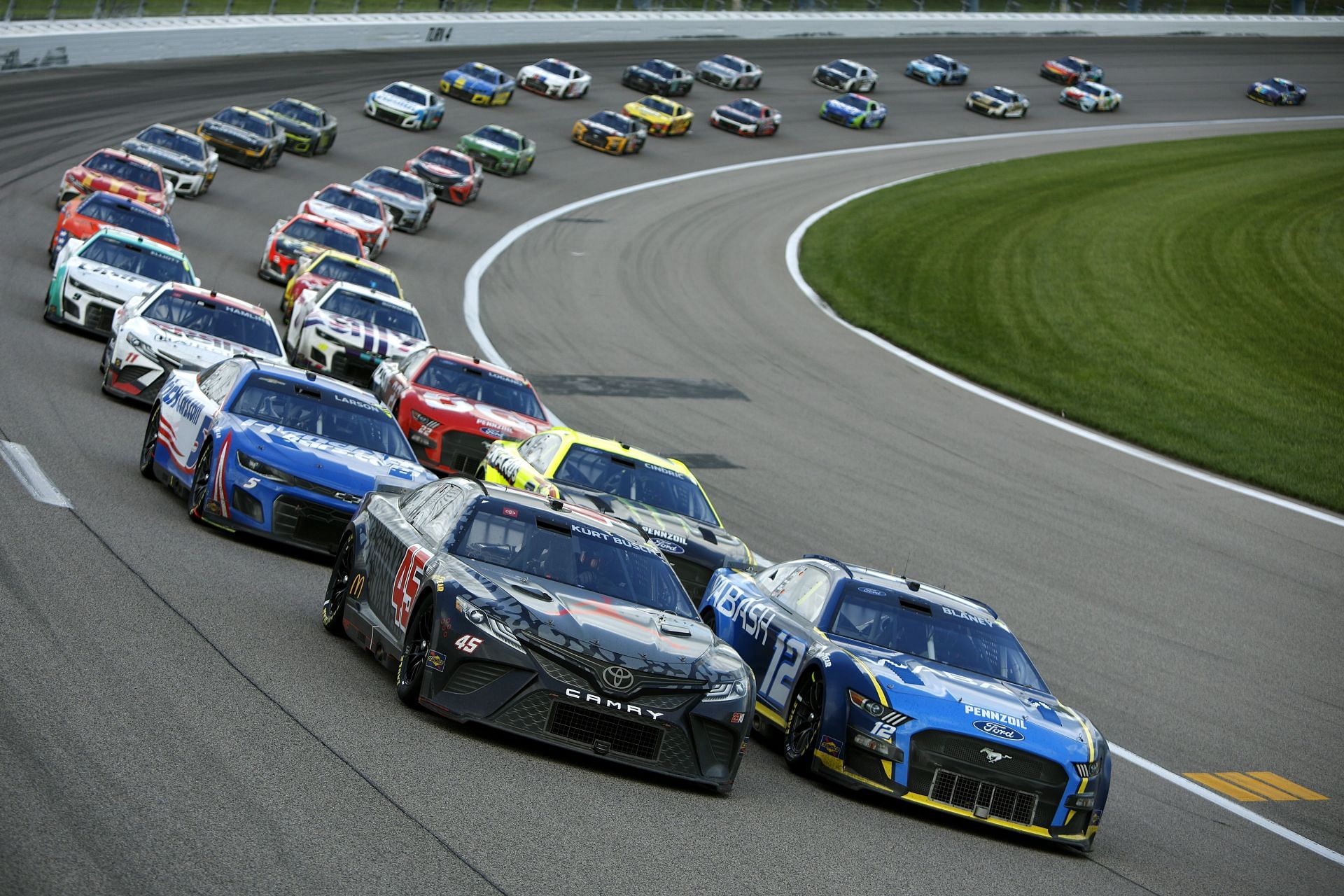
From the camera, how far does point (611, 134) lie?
5250cm

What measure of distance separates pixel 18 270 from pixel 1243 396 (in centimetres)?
2029

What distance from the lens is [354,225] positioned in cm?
3378

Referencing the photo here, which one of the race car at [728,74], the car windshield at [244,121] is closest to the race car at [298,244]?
the car windshield at [244,121]

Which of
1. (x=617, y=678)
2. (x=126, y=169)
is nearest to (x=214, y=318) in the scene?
(x=617, y=678)

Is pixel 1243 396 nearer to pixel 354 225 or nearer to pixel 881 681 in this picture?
pixel 354 225

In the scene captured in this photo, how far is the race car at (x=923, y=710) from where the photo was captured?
10.2 m

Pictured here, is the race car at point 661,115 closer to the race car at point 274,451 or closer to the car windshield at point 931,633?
the race car at point 274,451

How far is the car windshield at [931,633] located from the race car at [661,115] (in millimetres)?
45101

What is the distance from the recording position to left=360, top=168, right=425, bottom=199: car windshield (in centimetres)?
3866

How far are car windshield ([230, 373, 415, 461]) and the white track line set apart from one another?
1664 mm

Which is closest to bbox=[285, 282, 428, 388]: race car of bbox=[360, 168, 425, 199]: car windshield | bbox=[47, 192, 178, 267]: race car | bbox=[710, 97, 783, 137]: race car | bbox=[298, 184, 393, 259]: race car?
bbox=[47, 192, 178, 267]: race car

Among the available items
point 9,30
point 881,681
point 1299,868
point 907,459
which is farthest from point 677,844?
point 9,30

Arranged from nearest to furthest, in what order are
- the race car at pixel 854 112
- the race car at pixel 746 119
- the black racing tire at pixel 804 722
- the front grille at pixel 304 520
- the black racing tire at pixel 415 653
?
the black racing tire at pixel 415 653
the black racing tire at pixel 804 722
the front grille at pixel 304 520
the race car at pixel 746 119
the race car at pixel 854 112

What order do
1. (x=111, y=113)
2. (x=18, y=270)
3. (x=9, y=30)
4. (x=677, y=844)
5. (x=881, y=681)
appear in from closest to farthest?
1. (x=677, y=844)
2. (x=881, y=681)
3. (x=18, y=270)
4. (x=111, y=113)
5. (x=9, y=30)
